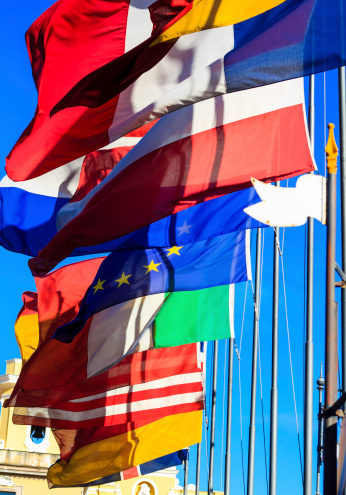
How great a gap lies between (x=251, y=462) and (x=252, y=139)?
8558mm

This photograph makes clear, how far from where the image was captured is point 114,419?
18594mm

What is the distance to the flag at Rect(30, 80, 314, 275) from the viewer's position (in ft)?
38.0

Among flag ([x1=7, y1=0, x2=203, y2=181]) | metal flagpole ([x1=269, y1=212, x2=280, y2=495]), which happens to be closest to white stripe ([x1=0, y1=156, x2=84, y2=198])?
flag ([x1=7, y1=0, x2=203, y2=181])

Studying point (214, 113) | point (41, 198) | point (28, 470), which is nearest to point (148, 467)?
point (41, 198)

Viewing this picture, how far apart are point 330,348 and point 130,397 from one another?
11615 millimetres

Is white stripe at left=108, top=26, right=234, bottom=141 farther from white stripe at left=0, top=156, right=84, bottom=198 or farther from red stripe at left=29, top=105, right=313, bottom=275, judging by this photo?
white stripe at left=0, top=156, right=84, bottom=198

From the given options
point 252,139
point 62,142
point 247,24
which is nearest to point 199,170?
point 252,139

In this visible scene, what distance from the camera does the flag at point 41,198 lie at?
49.5 ft

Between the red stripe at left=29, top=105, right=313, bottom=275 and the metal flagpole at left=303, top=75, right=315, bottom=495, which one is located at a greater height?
the red stripe at left=29, top=105, right=313, bottom=275

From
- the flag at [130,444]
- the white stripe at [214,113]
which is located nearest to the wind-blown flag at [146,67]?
the white stripe at [214,113]

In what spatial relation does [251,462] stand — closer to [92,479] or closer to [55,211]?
[92,479]

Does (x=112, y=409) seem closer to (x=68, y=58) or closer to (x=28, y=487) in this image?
(x=68, y=58)

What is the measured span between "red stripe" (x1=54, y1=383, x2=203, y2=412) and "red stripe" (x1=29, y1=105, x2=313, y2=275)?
281 inches

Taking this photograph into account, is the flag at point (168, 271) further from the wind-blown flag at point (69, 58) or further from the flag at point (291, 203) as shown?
the flag at point (291, 203)
